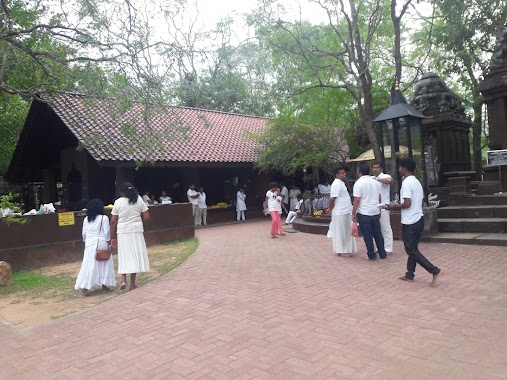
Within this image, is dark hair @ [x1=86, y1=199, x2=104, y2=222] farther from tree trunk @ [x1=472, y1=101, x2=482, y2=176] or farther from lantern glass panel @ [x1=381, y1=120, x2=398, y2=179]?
tree trunk @ [x1=472, y1=101, x2=482, y2=176]

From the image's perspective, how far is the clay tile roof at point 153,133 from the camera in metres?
10.4

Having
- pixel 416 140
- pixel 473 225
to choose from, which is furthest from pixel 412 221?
pixel 416 140

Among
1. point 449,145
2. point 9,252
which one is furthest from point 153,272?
point 449,145

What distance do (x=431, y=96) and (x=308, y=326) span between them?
11.7 meters

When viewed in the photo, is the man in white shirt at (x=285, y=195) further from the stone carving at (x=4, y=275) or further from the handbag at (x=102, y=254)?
the handbag at (x=102, y=254)

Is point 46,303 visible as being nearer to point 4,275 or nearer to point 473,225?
point 4,275

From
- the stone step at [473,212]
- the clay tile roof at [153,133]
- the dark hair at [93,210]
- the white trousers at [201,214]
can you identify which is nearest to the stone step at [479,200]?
the stone step at [473,212]

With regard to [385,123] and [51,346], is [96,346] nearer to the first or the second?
[51,346]

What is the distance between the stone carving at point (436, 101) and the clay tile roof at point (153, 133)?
670 centimetres

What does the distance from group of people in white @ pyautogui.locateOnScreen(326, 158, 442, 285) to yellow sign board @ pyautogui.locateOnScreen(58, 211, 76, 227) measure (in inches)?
235

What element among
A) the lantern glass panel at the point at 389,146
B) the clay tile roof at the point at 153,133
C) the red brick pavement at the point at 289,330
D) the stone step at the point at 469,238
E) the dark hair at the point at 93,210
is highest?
the clay tile roof at the point at 153,133

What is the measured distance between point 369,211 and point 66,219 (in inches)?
267

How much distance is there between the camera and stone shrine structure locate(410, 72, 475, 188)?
1302cm

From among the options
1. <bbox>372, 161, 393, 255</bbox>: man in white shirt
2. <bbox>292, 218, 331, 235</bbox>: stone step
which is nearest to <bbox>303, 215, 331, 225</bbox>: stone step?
<bbox>292, 218, 331, 235</bbox>: stone step
